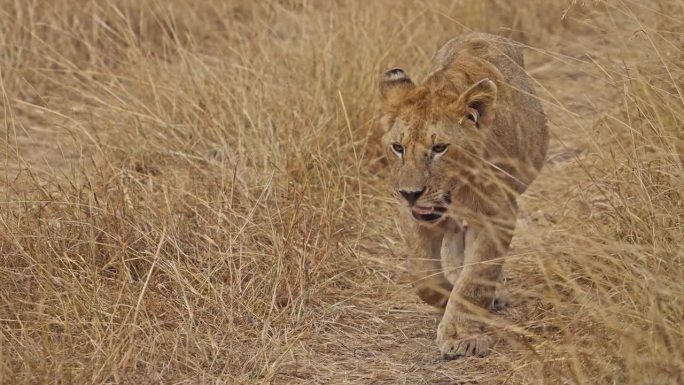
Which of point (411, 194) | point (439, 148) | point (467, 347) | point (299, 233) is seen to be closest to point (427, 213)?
point (411, 194)

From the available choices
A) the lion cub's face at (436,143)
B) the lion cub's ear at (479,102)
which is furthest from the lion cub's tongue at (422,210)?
the lion cub's ear at (479,102)

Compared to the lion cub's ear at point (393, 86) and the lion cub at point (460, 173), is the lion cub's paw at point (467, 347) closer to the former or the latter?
the lion cub at point (460, 173)

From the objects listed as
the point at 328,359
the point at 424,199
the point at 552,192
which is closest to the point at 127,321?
the point at 328,359

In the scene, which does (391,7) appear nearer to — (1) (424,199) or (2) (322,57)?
(2) (322,57)

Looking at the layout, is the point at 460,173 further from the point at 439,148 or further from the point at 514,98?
the point at 514,98

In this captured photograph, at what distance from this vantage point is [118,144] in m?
6.97

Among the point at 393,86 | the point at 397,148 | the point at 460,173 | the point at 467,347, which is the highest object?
the point at 393,86

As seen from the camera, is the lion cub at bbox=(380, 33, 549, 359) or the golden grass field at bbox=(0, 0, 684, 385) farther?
the lion cub at bbox=(380, 33, 549, 359)

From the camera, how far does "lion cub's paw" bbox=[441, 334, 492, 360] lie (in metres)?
5.01

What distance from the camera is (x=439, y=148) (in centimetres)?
486

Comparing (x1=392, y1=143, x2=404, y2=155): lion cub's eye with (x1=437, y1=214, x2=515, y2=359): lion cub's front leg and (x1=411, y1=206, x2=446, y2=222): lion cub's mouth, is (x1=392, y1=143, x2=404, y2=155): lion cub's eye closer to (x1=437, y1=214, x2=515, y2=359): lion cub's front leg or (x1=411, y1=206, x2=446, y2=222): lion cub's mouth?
(x1=411, y1=206, x2=446, y2=222): lion cub's mouth

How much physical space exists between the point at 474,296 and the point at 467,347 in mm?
214

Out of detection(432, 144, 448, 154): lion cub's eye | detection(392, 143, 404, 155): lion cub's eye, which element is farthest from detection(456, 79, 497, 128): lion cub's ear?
detection(392, 143, 404, 155): lion cub's eye

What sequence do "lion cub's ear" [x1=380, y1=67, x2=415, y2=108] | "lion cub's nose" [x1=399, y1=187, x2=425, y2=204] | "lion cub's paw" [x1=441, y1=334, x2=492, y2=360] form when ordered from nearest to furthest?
1. "lion cub's nose" [x1=399, y1=187, x2=425, y2=204]
2. "lion cub's paw" [x1=441, y1=334, x2=492, y2=360]
3. "lion cub's ear" [x1=380, y1=67, x2=415, y2=108]
